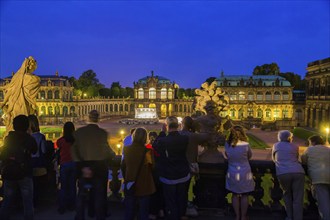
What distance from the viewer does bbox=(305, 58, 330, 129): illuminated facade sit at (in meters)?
57.3

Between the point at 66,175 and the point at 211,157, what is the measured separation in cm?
347

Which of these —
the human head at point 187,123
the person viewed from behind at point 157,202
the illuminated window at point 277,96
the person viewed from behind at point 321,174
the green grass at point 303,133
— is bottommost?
the green grass at point 303,133

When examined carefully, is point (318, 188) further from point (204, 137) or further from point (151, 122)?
point (151, 122)

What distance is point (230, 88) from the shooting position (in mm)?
83250

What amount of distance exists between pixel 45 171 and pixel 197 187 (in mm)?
3556

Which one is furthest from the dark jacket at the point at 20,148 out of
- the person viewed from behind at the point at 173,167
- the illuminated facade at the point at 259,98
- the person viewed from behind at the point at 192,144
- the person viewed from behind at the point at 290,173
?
the illuminated facade at the point at 259,98

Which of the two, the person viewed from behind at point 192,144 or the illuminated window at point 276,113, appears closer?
the person viewed from behind at point 192,144

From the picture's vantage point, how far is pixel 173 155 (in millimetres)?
6926

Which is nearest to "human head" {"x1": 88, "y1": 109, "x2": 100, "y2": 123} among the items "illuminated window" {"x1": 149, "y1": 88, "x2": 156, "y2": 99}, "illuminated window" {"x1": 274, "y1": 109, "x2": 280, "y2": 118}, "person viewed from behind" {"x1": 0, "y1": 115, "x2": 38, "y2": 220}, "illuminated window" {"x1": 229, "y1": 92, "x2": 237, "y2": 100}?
"person viewed from behind" {"x1": 0, "y1": 115, "x2": 38, "y2": 220}

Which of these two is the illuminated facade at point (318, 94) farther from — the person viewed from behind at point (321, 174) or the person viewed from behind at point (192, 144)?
the person viewed from behind at point (192, 144)

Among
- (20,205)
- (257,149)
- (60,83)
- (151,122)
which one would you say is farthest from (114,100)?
(20,205)

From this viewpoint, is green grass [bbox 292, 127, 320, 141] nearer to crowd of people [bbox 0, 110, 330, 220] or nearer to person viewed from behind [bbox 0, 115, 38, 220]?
crowd of people [bbox 0, 110, 330, 220]

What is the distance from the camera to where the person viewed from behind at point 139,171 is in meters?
6.59

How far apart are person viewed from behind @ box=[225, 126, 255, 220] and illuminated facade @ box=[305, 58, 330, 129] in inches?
2035
